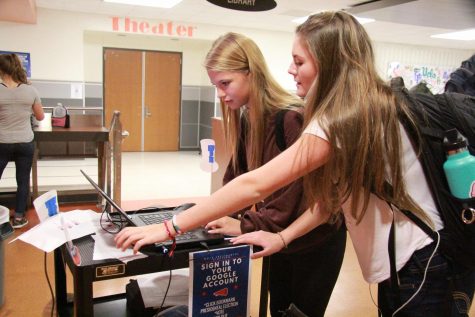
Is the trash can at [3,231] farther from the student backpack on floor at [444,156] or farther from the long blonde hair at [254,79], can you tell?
the student backpack on floor at [444,156]

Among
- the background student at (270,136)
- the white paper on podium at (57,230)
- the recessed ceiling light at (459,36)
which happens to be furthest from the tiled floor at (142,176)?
the recessed ceiling light at (459,36)

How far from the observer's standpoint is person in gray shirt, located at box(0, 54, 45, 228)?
3365mm

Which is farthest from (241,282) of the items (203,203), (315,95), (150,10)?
(150,10)

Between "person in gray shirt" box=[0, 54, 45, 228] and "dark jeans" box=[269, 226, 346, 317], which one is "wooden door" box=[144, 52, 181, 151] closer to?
"person in gray shirt" box=[0, 54, 45, 228]

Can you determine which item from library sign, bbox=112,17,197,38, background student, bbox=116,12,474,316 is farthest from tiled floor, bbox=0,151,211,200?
background student, bbox=116,12,474,316

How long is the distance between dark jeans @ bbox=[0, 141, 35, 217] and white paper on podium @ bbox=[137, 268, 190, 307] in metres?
2.51

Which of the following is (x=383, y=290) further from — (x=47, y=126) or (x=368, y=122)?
(x=47, y=126)

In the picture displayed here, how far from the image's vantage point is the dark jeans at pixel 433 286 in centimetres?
90

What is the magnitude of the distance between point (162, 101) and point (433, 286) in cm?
777

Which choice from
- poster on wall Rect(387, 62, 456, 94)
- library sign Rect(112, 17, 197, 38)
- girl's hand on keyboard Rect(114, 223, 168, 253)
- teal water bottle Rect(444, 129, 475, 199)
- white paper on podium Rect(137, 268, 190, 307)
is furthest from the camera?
poster on wall Rect(387, 62, 456, 94)

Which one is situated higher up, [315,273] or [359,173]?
[359,173]

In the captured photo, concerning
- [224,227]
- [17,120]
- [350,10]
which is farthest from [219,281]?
[350,10]

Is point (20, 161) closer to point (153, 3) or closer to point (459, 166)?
point (153, 3)

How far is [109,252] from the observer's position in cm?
105
